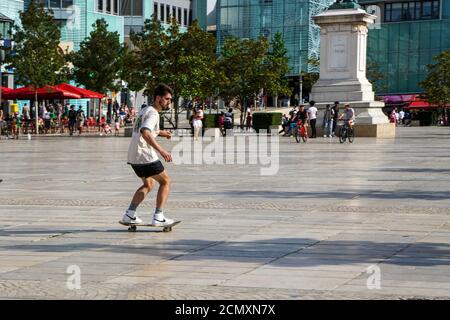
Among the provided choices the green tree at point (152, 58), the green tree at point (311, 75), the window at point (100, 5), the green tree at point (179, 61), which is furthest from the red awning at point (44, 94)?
the green tree at point (311, 75)

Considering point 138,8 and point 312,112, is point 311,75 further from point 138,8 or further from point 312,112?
point 312,112

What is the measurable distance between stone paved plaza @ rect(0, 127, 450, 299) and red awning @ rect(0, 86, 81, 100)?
99.5 ft

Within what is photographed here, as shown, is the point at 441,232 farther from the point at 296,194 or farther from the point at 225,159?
the point at 225,159

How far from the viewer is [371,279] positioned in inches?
309

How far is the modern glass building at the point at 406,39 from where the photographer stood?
107 metres

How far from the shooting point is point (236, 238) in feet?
34.3

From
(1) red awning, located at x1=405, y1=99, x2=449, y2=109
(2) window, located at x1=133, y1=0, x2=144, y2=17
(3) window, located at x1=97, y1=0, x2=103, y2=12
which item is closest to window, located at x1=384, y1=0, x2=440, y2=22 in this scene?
(1) red awning, located at x1=405, y1=99, x2=449, y2=109

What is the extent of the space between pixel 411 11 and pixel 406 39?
3.47 meters

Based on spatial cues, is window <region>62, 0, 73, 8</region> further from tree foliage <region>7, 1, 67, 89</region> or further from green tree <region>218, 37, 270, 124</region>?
tree foliage <region>7, 1, 67, 89</region>

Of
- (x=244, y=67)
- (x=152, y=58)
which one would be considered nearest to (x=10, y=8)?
(x=244, y=67)

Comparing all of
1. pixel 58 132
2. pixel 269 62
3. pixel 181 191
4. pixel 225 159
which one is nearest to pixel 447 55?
pixel 269 62

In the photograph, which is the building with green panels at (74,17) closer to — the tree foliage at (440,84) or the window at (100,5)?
the window at (100,5)

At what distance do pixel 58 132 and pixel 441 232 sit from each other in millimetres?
48415

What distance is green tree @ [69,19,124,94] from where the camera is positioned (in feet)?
196
